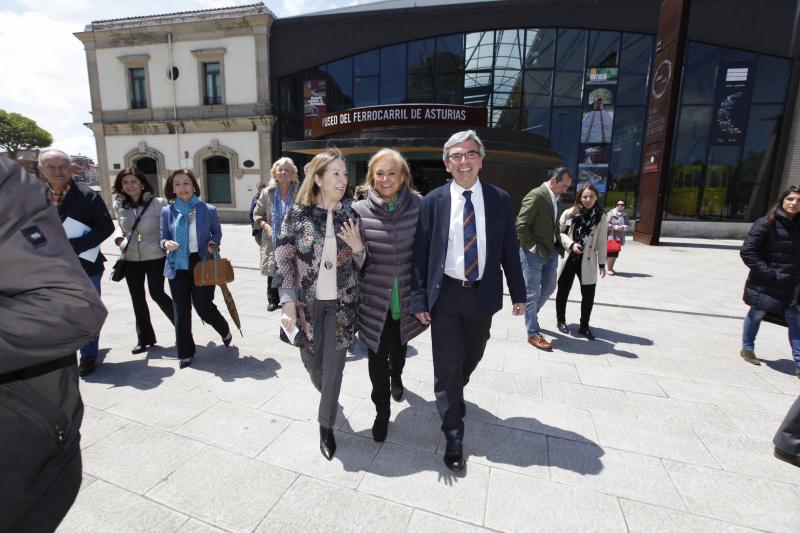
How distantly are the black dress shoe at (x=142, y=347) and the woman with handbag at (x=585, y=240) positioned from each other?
4.98 metres

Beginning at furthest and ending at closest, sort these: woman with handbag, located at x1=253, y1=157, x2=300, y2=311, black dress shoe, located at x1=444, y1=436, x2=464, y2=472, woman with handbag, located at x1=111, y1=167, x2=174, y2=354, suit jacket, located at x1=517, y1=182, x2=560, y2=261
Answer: woman with handbag, located at x1=253, y1=157, x2=300, y2=311, suit jacket, located at x1=517, y1=182, x2=560, y2=261, woman with handbag, located at x1=111, y1=167, x2=174, y2=354, black dress shoe, located at x1=444, y1=436, x2=464, y2=472

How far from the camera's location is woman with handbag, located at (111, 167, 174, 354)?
3961 mm

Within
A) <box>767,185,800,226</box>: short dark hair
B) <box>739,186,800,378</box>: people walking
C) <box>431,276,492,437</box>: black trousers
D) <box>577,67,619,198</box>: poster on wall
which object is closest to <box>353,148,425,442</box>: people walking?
<box>431,276,492,437</box>: black trousers

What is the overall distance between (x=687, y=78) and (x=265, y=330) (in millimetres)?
21042

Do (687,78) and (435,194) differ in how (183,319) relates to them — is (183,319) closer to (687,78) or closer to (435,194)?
(435,194)

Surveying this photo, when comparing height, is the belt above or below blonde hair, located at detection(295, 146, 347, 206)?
below

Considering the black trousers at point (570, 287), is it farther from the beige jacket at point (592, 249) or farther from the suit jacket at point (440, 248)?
the suit jacket at point (440, 248)

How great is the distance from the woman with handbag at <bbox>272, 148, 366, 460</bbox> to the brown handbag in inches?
67.7

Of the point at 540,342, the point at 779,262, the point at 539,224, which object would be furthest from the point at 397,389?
the point at 779,262

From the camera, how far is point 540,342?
4.52 meters

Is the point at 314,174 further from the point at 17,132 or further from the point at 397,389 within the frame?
the point at 17,132

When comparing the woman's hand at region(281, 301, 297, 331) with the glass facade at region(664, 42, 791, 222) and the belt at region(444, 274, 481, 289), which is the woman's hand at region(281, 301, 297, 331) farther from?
the glass facade at region(664, 42, 791, 222)

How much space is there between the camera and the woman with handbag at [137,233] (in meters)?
3.96

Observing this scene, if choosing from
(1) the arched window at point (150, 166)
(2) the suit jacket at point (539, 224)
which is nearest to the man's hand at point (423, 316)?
(2) the suit jacket at point (539, 224)
